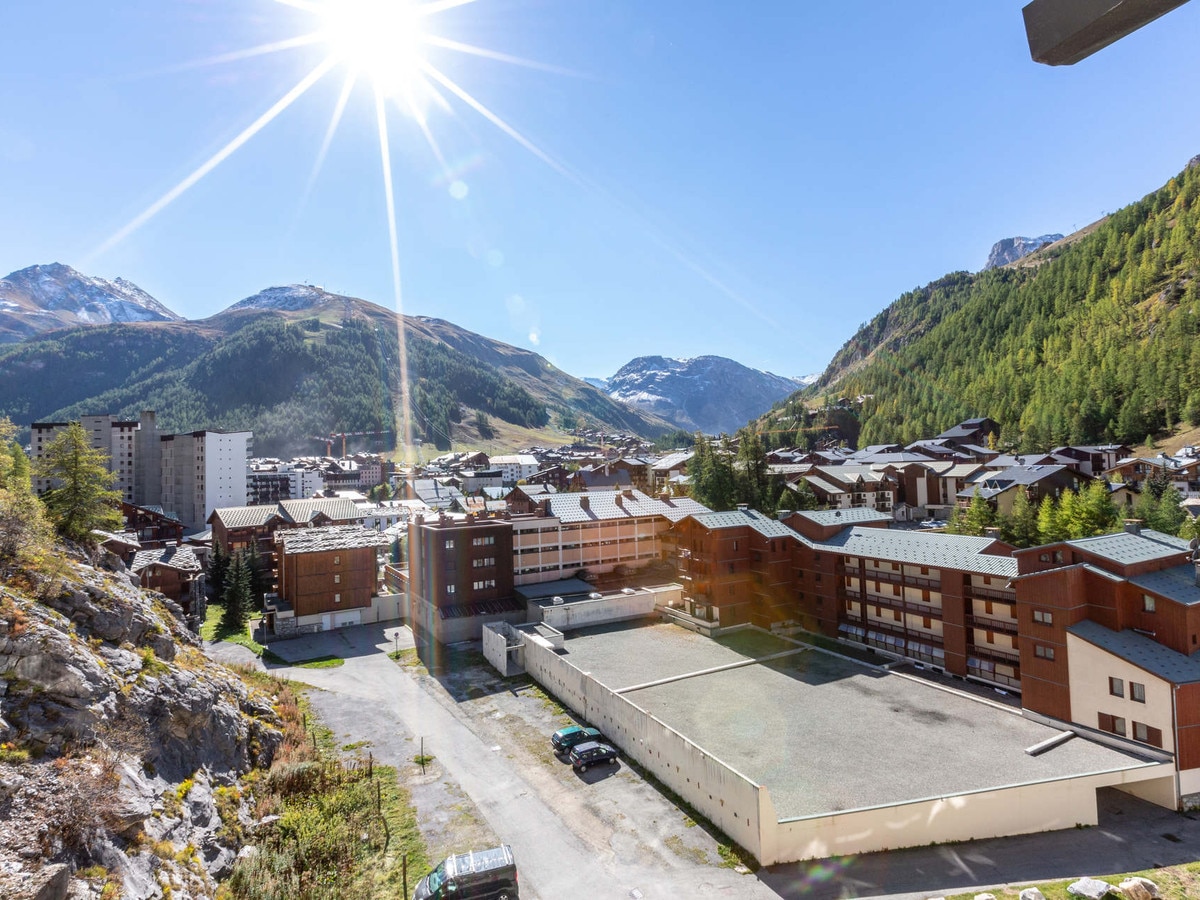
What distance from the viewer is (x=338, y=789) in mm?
26422

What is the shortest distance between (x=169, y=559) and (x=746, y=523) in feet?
168

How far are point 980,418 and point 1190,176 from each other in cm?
10191

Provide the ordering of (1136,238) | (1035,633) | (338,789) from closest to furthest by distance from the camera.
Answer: (338,789) → (1035,633) → (1136,238)

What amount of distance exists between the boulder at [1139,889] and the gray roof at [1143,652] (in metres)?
8.85

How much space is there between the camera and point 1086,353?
130250 mm

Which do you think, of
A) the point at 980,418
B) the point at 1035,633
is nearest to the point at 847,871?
the point at 1035,633

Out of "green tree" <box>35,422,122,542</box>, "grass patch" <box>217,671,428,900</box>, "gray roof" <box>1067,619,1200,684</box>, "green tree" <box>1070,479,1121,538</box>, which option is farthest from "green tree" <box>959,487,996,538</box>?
"green tree" <box>35,422,122,542</box>

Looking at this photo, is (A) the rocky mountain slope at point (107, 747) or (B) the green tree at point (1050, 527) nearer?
(A) the rocky mountain slope at point (107, 747)

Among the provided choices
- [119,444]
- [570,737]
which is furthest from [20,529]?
[119,444]

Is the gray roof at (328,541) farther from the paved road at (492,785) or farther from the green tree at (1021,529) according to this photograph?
the green tree at (1021,529)

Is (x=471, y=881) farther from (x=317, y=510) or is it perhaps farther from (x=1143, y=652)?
(x=317, y=510)

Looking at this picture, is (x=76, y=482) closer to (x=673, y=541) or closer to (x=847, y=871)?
(x=847, y=871)

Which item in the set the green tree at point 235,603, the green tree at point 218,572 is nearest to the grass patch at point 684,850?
the green tree at point 235,603

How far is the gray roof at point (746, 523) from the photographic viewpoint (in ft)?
146
